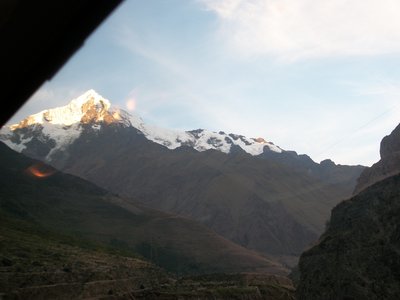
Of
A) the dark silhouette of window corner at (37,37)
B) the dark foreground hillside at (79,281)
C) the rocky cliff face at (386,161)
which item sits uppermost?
the rocky cliff face at (386,161)

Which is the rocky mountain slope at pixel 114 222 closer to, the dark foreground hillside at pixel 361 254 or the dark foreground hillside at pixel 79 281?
the dark foreground hillside at pixel 79 281

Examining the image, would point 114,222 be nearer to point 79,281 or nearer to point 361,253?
point 79,281

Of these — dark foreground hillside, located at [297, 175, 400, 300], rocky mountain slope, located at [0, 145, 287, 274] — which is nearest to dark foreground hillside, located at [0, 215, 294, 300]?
dark foreground hillside, located at [297, 175, 400, 300]

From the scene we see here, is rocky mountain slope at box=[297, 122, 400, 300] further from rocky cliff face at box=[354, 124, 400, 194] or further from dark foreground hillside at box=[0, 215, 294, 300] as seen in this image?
rocky cliff face at box=[354, 124, 400, 194]

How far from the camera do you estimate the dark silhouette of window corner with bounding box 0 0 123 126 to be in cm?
269

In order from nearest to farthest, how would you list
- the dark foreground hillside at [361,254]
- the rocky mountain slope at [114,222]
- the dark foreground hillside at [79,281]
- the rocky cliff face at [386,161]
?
the dark foreground hillside at [361,254] < the dark foreground hillside at [79,281] < the rocky cliff face at [386,161] < the rocky mountain slope at [114,222]

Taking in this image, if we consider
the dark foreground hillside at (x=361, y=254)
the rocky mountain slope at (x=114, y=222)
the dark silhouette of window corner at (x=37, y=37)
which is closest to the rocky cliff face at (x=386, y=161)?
the dark foreground hillside at (x=361, y=254)

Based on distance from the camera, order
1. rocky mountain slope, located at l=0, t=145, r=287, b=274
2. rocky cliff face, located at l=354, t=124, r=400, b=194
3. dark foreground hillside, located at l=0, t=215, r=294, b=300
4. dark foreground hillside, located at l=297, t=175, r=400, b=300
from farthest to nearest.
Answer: rocky mountain slope, located at l=0, t=145, r=287, b=274 < rocky cliff face, located at l=354, t=124, r=400, b=194 < dark foreground hillside, located at l=0, t=215, r=294, b=300 < dark foreground hillside, located at l=297, t=175, r=400, b=300

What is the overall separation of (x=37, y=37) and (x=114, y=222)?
126 metres

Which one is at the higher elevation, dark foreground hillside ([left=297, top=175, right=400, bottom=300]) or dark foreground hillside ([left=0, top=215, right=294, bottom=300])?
dark foreground hillside ([left=297, top=175, right=400, bottom=300])

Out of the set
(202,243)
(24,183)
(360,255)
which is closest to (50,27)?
(360,255)

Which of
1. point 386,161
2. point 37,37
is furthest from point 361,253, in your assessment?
point 386,161

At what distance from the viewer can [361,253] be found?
122 ft

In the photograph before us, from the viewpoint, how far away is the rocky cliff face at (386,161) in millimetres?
70312
